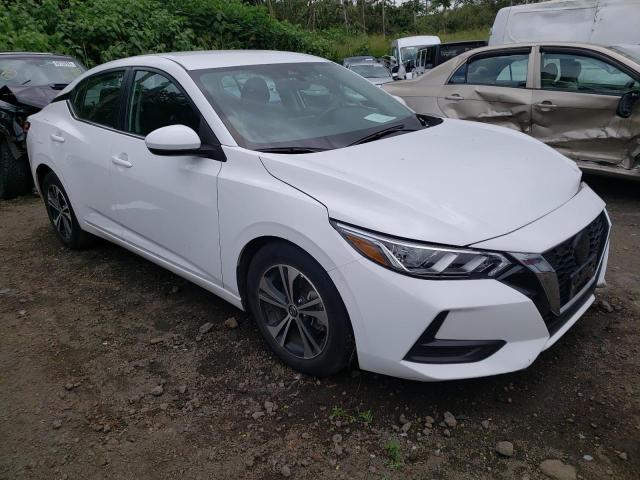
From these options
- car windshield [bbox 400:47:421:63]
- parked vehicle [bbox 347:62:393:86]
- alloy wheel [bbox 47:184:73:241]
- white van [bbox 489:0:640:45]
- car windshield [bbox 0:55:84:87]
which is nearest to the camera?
alloy wheel [bbox 47:184:73:241]

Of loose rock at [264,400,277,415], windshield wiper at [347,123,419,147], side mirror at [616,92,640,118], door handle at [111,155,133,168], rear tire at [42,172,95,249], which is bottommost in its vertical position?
loose rock at [264,400,277,415]

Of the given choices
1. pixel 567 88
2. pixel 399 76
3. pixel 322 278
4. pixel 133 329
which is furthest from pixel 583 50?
pixel 399 76

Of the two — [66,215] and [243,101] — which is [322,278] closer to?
[243,101]

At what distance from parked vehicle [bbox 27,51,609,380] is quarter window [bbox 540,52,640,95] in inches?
97.1

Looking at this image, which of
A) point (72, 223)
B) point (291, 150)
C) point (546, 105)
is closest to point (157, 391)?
point (291, 150)

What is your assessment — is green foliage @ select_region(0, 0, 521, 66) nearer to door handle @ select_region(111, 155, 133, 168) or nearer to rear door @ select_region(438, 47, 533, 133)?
door handle @ select_region(111, 155, 133, 168)

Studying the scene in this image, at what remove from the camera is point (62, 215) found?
4449mm

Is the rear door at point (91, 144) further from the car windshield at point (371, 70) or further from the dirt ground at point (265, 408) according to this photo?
the car windshield at point (371, 70)

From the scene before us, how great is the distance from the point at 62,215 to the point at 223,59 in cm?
211

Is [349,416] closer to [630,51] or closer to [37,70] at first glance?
[630,51]

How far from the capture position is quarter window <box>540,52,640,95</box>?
4961 mm

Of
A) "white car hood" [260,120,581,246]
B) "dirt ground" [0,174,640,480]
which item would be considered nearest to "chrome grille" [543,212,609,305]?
"white car hood" [260,120,581,246]

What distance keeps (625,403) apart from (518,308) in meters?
0.79

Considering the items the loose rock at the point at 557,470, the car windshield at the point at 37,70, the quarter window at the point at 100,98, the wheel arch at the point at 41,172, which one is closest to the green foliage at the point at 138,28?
the car windshield at the point at 37,70
